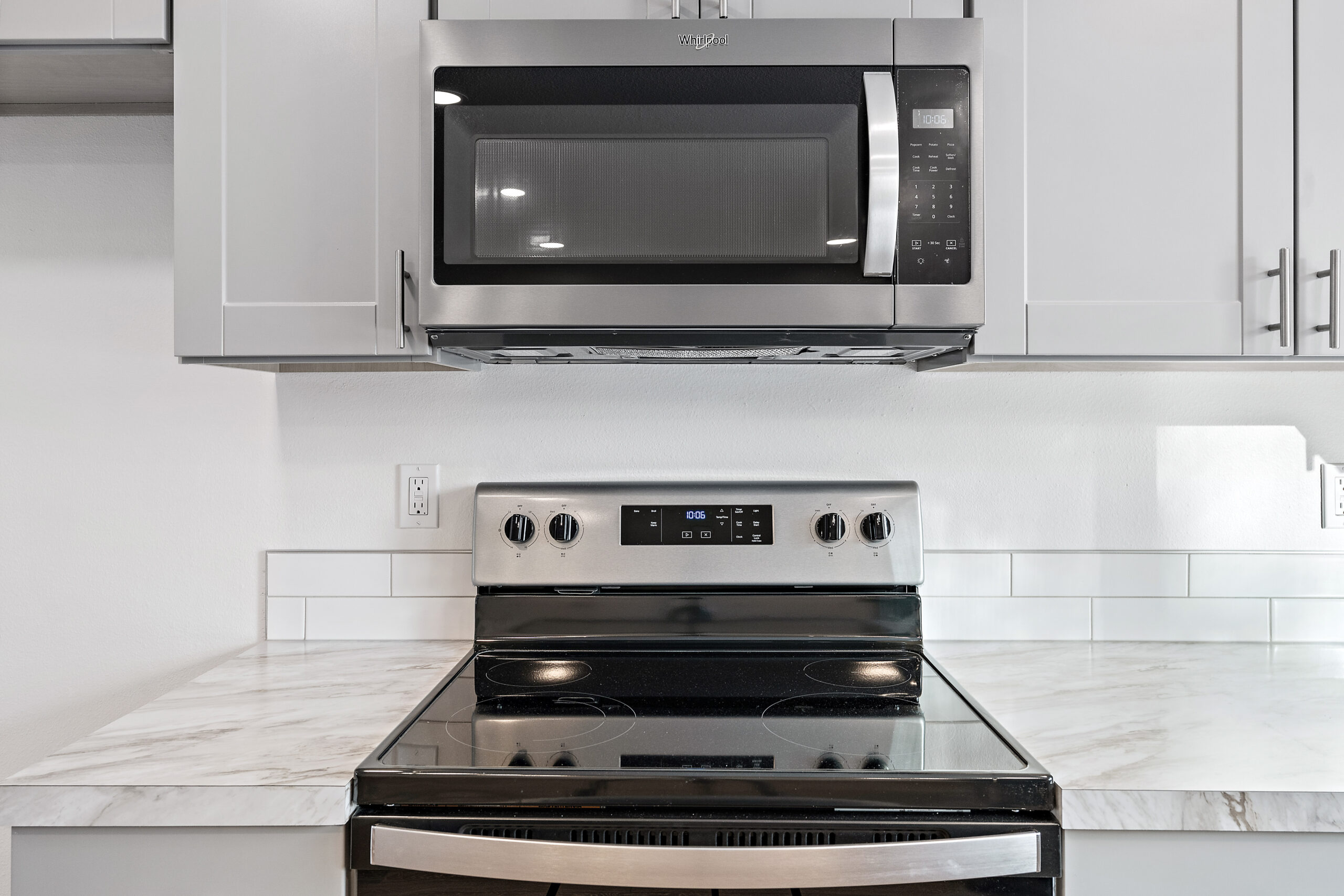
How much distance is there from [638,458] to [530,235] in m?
0.51

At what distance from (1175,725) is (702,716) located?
593 mm

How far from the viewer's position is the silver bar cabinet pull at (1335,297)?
3.79 ft

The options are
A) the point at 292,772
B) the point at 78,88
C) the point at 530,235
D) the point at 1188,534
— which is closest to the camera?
the point at 292,772

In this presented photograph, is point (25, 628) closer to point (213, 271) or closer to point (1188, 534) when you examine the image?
point (213, 271)

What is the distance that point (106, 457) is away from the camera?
4.99 ft

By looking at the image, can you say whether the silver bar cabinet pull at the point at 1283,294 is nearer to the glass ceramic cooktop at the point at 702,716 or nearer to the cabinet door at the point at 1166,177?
the cabinet door at the point at 1166,177

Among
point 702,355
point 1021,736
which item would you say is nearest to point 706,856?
point 1021,736

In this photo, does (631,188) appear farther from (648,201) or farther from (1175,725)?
(1175,725)

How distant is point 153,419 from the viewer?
4.99ft

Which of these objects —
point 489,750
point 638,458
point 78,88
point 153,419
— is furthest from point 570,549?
point 78,88

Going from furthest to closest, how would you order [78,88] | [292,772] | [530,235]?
[78,88] → [530,235] → [292,772]

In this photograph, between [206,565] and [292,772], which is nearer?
[292,772]

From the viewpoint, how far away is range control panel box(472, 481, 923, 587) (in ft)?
4.73

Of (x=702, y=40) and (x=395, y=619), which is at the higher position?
(x=702, y=40)
